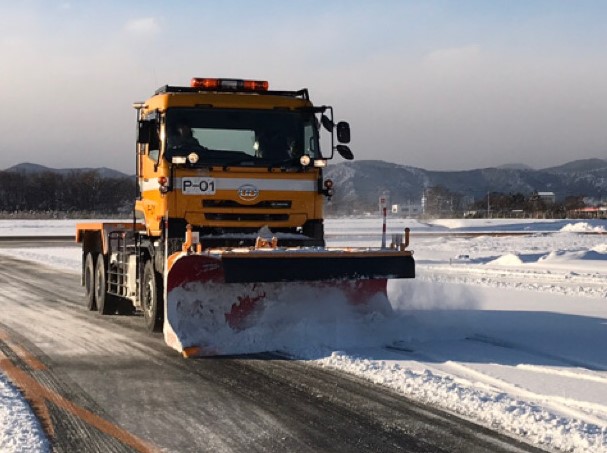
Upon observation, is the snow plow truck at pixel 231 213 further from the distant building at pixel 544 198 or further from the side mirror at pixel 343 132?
the distant building at pixel 544 198

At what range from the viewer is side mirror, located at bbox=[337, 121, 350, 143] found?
375 inches

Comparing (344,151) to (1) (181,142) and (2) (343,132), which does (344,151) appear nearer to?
(2) (343,132)

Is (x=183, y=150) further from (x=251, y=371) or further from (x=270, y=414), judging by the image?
(x=270, y=414)

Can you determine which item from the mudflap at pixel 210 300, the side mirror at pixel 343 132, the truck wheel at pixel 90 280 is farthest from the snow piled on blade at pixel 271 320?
the truck wheel at pixel 90 280

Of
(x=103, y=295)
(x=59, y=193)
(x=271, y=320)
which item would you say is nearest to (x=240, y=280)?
(x=271, y=320)

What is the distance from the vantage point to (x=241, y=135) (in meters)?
9.30

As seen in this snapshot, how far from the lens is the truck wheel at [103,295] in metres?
11.8

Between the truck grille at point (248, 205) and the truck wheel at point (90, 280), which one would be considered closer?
the truck grille at point (248, 205)

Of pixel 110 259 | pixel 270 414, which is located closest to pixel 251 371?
pixel 270 414

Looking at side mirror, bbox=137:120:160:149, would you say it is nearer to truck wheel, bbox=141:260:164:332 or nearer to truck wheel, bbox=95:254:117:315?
truck wheel, bbox=141:260:164:332

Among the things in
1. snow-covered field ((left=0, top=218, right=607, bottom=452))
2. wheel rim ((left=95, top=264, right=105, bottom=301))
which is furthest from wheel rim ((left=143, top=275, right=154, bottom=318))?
wheel rim ((left=95, top=264, right=105, bottom=301))

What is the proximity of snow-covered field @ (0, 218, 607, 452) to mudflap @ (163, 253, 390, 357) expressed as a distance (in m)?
0.14

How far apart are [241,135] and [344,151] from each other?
1.26 metres

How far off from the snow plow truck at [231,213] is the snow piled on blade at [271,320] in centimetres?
2
